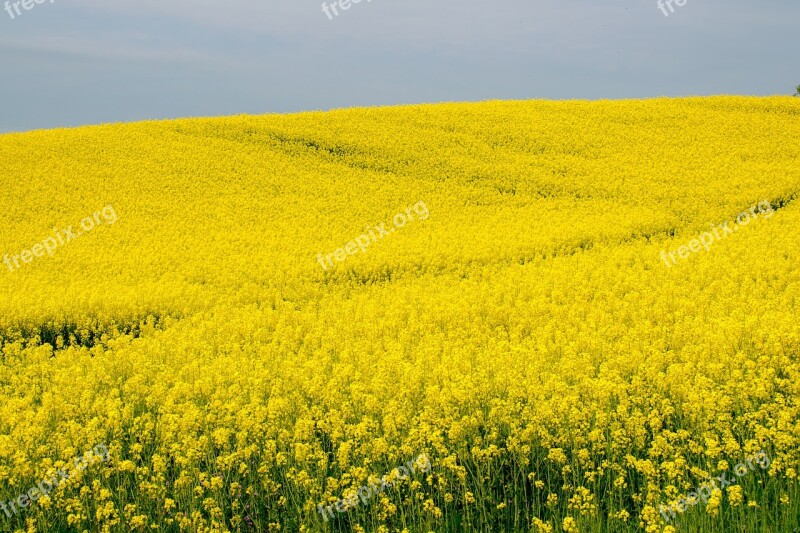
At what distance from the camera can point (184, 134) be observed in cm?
3809

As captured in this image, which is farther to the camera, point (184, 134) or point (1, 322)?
point (184, 134)

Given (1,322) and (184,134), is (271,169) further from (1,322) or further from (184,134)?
(1,322)

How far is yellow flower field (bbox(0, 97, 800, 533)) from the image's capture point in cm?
711

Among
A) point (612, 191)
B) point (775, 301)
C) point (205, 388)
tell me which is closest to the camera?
point (205, 388)

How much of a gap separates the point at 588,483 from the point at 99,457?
5.17m

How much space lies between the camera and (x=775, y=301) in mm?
12766

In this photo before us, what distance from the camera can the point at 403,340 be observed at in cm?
1198

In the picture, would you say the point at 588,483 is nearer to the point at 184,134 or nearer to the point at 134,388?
the point at 134,388

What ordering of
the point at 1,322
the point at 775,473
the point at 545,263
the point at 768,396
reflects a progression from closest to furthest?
the point at 775,473, the point at 768,396, the point at 1,322, the point at 545,263

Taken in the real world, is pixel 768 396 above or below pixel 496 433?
below

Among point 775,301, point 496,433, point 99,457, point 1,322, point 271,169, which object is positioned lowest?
point 775,301

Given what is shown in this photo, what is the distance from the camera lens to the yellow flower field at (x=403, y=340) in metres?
7.11

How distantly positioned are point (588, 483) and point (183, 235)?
769 inches

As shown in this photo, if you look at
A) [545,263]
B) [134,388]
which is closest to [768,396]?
[134,388]
